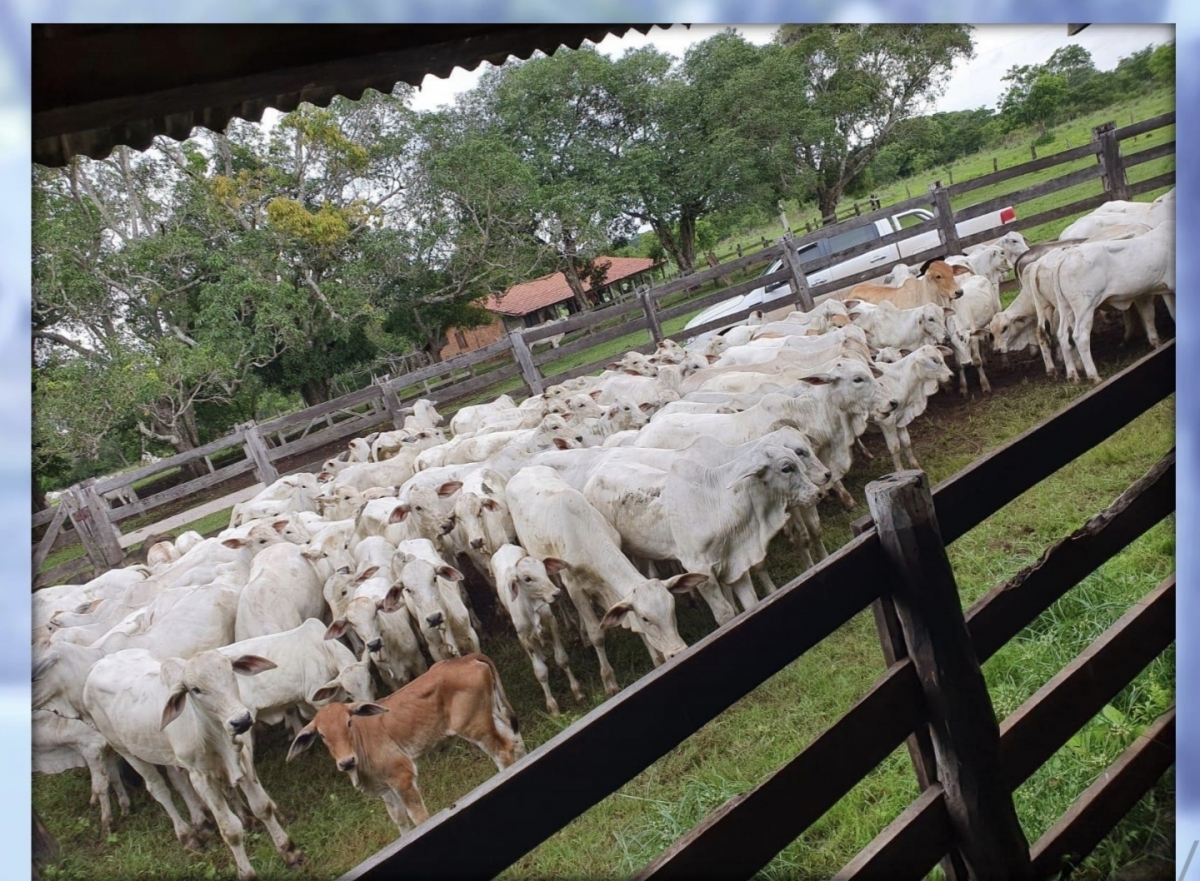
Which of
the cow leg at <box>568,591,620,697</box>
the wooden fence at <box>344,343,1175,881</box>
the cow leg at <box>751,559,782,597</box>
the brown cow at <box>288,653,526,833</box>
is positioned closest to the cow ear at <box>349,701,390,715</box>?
the brown cow at <box>288,653,526,833</box>

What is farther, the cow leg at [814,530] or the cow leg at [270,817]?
the cow leg at [814,530]

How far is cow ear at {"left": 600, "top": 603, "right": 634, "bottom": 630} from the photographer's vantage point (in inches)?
90.8

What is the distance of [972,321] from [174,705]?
10.2 feet

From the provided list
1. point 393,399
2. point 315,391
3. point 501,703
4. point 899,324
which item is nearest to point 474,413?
point 393,399

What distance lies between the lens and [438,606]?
2.53 metres

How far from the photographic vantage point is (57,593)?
6.14ft

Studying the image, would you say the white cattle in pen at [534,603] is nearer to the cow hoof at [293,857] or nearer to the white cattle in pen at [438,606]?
the white cattle in pen at [438,606]

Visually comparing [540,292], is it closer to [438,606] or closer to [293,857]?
[438,606]

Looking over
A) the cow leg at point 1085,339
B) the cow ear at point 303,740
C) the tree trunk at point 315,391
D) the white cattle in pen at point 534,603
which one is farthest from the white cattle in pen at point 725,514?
the cow leg at point 1085,339

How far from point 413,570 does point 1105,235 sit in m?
2.91

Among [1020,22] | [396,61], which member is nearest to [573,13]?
[396,61]

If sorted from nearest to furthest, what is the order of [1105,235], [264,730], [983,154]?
[264,730]
[983,154]
[1105,235]

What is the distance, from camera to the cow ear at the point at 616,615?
231 cm

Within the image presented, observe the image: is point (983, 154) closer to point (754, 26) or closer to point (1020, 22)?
point (1020, 22)
